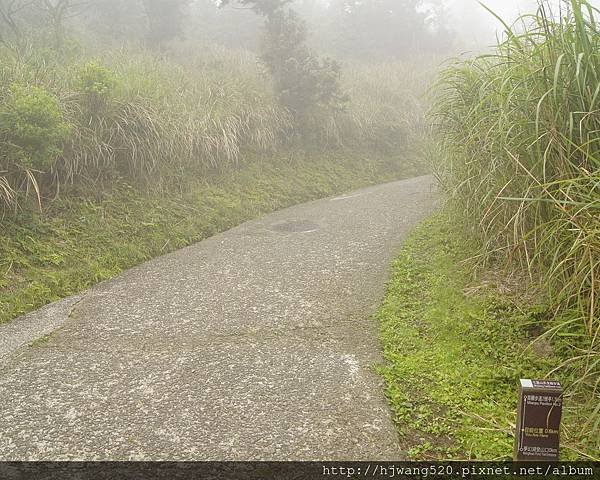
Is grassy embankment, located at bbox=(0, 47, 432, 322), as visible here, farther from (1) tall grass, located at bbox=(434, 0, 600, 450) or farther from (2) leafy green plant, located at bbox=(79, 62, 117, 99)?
(1) tall grass, located at bbox=(434, 0, 600, 450)

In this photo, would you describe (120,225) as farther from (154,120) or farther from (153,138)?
(154,120)

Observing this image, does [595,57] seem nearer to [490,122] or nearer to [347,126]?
[490,122]

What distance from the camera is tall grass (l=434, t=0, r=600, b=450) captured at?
3.12 meters

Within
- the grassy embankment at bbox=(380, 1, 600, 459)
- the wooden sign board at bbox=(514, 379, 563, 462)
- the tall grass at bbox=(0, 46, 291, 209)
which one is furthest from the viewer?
the tall grass at bbox=(0, 46, 291, 209)

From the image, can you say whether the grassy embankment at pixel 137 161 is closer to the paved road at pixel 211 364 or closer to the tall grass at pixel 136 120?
the tall grass at pixel 136 120

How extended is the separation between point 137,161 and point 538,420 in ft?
20.0

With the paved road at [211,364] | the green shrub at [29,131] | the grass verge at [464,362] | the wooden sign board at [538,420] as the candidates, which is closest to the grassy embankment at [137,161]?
the green shrub at [29,131]

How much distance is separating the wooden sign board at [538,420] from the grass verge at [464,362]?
0.36 metres

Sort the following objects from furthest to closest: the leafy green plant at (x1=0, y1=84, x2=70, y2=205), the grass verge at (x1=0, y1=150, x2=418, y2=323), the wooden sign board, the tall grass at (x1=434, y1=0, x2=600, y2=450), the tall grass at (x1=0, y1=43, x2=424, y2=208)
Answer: the tall grass at (x1=0, y1=43, x2=424, y2=208) < the leafy green plant at (x1=0, y1=84, x2=70, y2=205) < the grass verge at (x1=0, y1=150, x2=418, y2=323) < the tall grass at (x1=434, y1=0, x2=600, y2=450) < the wooden sign board

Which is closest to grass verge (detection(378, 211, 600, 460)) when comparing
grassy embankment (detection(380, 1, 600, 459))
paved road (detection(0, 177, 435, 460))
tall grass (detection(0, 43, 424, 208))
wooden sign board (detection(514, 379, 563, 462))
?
grassy embankment (detection(380, 1, 600, 459))

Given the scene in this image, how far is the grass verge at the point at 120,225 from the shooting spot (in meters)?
5.06

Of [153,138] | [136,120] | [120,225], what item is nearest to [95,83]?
[136,120]

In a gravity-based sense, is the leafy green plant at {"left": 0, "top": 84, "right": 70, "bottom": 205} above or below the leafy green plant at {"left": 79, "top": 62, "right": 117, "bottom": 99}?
below

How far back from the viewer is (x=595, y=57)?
350 centimetres
